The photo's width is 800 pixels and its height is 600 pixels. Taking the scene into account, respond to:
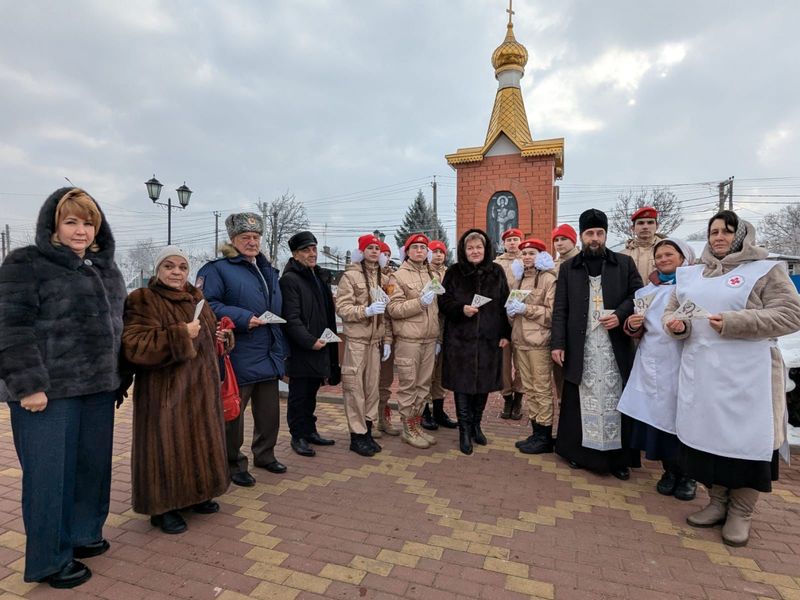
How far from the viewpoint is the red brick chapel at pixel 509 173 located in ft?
27.3

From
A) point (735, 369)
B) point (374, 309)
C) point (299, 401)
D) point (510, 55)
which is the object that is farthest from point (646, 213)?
point (510, 55)

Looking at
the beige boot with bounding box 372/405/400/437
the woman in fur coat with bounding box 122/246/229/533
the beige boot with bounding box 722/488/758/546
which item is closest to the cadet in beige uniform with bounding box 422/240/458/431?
Answer: the beige boot with bounding box 372/405/400/437

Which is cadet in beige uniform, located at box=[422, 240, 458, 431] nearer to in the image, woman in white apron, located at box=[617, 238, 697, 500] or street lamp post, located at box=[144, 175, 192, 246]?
woman in white apron, located at box=[617, 238, 697, 500]

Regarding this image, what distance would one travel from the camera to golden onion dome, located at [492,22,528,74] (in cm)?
885

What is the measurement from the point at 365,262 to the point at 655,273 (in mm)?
2540

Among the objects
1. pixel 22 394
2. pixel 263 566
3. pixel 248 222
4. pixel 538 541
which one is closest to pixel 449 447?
pixel 538 541

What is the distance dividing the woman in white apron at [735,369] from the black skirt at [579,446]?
84cm

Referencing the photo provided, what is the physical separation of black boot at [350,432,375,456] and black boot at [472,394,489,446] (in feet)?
3.55

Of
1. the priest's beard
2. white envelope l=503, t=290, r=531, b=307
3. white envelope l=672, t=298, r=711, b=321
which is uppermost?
the priest's beard

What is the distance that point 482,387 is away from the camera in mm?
4207

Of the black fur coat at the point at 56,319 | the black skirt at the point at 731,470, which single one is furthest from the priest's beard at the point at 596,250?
the black fur coat at the point at 56,319

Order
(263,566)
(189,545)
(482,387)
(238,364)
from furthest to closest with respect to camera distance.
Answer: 1. (482,387)
2. (238,364)
3. (189,545)
4. (263,566)

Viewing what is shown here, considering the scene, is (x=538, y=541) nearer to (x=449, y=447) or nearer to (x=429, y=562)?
(x=429, y=562)

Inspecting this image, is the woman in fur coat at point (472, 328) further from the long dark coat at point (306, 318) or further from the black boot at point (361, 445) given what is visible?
the long dark coat at point (306, 318)
